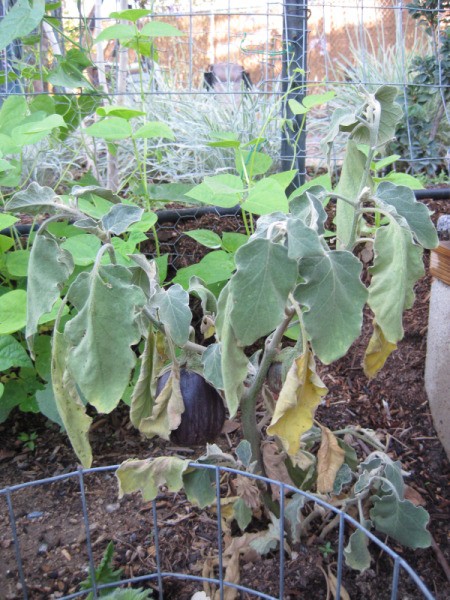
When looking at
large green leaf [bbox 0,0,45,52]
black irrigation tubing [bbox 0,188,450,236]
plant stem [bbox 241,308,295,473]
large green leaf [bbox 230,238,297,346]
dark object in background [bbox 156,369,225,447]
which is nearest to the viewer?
large green leaf [bbox 230,238,297,346]

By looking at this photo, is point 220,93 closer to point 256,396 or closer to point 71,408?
point 256,396

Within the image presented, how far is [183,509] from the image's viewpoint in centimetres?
Result: 130

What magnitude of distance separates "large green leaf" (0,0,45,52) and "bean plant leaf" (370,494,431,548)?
1350 millimetres

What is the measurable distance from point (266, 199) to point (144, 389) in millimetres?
428

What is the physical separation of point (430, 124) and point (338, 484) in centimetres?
205

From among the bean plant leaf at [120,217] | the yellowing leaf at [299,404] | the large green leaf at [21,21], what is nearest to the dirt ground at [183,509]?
the yellowing leaf at [299,404]

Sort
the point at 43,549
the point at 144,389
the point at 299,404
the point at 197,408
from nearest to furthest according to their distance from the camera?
1. the point at 299,404
2. the point at 144,389
3. the point at 197,408
4. the point at 43,549

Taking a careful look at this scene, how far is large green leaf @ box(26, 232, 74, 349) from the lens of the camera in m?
0.75

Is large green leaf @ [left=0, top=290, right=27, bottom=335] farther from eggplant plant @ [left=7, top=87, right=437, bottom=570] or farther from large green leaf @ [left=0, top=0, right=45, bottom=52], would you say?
large green leaf @ [left=0, top=0, right=45, bottom=52]

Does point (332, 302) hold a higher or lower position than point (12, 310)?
higher

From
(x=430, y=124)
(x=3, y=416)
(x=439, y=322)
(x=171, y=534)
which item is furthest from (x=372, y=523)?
(x=430, y=124)

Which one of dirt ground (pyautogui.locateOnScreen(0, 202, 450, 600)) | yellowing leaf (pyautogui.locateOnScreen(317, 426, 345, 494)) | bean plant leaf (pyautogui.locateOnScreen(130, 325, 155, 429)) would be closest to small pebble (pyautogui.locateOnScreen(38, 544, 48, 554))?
dirt ground (pyautogui.locateOnScreen(0, 202, 450, 600))

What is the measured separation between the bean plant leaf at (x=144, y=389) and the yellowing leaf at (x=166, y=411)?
13 mm

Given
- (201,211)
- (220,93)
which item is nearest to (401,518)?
(201,211)
